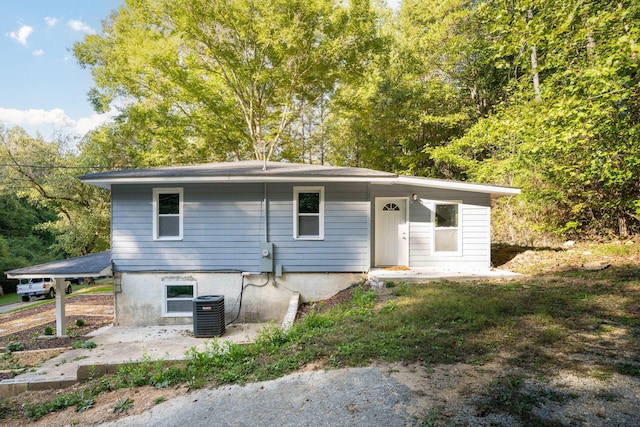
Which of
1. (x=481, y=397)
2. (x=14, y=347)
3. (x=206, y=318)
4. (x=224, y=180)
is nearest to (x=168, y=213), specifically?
(x=224, y=180)

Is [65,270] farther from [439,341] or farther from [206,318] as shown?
[439,341]

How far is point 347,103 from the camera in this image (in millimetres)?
15273

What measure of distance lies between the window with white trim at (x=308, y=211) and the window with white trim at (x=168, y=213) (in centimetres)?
301

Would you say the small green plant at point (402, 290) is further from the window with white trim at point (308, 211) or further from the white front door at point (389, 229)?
the window with white trim at point (308, 211)

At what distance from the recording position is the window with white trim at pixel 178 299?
320 inches

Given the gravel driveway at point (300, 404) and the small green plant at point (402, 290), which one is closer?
the gravel driveway at point (300, 404)

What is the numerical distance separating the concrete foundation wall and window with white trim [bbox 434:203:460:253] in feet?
8.44

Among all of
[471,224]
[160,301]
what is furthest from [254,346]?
[471,224]

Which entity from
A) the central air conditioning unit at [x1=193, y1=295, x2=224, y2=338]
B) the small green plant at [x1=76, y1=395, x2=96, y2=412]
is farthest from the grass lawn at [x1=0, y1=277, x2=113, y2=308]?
the small green plant at [x1=76, y1=395, x2=96, y2=412]

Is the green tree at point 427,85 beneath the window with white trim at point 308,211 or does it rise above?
above

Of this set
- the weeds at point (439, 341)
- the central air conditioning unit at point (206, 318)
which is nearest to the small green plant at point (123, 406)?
the weeds at point (439, 341)

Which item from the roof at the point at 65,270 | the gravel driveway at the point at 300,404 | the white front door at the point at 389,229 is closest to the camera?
the gravel driveway at the point at 300,404

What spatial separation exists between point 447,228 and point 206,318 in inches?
259

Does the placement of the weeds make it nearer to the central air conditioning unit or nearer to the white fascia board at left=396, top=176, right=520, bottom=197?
the central air conditioning unit
